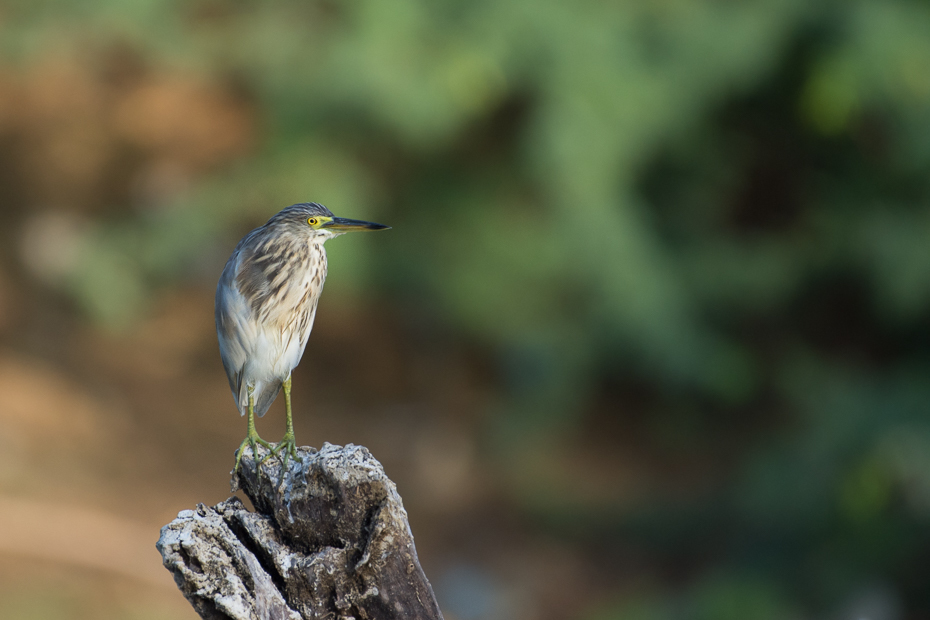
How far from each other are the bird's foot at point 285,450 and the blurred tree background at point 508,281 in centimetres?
557

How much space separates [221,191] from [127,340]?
3.62 m

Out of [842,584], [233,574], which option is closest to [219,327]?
[233,574]

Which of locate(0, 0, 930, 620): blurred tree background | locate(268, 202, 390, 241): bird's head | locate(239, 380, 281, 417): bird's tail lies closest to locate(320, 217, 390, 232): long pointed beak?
locate(268, 202, 390, 241): bird's head

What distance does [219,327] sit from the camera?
2945mm

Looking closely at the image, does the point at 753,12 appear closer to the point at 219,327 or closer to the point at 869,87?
the point at 869,87

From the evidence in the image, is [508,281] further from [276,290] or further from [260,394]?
[276,290]

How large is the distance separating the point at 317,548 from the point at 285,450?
0.32 m

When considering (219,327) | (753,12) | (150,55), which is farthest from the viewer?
(150,55)

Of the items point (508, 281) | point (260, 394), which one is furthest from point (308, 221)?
point (508, 281)

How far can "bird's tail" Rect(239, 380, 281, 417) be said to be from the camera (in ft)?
10.0

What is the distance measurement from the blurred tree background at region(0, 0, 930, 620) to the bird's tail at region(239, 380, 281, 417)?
5376 mm

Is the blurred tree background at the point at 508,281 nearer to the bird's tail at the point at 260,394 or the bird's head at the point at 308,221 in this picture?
the bird's tail at the point at 260,394

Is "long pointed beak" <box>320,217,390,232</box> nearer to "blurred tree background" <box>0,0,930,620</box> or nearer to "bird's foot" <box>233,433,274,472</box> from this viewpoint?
"bird's foot" <box>233,433,274,472</box>

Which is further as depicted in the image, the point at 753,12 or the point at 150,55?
the point at 150,55
